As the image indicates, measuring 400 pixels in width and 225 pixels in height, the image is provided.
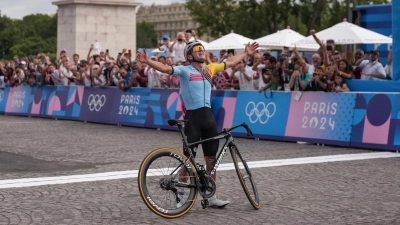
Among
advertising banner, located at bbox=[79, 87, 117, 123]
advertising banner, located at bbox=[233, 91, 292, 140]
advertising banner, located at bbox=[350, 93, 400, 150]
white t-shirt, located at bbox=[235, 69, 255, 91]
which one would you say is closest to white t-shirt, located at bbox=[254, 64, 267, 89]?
advertising banner, located at bbox=[233, 91, 292, 140]

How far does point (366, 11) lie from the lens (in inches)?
1112

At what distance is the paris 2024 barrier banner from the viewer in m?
15.9

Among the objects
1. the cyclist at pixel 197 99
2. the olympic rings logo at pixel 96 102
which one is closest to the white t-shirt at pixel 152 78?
the olympic rings logo at pixel 96 102

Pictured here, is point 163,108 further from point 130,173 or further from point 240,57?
point 240,57

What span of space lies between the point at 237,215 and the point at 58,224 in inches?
73.7

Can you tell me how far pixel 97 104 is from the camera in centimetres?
2388

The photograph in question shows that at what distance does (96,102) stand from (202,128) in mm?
14642

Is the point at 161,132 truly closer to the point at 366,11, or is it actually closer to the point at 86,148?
the point at 86,148

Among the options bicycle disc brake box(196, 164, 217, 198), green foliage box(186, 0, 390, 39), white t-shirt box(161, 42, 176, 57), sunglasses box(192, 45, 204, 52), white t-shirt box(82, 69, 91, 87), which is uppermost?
green foliage box(186, 0, 390, 39)

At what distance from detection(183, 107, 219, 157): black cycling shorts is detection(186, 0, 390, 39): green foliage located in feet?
144

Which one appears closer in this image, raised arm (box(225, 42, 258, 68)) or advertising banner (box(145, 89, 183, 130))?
raised arm (box(225, 42, 258, 68))

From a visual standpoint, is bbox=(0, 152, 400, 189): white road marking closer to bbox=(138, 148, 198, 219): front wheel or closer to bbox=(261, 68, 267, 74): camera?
bbox=(138, 148, 198, 219): front wheel

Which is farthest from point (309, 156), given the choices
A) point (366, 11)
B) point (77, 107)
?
point (366, 11)

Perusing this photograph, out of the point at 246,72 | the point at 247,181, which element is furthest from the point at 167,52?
the point at 247,181
